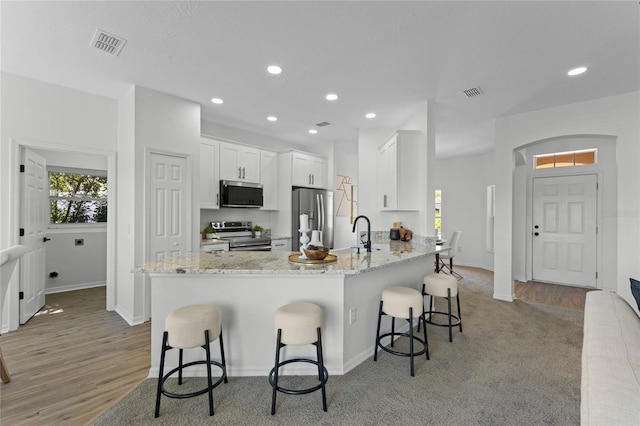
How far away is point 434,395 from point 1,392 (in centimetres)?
312

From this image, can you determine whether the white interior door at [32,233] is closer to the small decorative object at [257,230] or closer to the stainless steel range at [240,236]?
the stainless steel range at [240,236]

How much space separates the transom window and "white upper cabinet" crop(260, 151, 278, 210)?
4.89 m

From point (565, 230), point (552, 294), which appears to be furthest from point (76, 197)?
point (565, 230)

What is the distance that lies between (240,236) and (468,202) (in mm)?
5609

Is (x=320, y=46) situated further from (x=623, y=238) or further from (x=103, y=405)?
(x=623, y=238)

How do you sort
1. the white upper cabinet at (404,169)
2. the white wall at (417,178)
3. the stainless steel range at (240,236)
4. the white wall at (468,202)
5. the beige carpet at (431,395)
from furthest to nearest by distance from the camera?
the white wall at (468,202), the stainless steel range at (240,236), the white upper cabinet at (404,169), the white wall at (417,178), the beige carpet at (431,395)

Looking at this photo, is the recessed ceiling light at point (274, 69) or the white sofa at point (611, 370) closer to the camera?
the white sofa at point (611, 370)

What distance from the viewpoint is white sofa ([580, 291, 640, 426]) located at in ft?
2.80

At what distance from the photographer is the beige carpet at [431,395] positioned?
1.83 metres

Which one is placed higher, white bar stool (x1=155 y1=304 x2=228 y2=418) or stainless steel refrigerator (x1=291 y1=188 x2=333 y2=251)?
stainless steel refrigerator (x1=291 y1=188 x2=333 y2=251)

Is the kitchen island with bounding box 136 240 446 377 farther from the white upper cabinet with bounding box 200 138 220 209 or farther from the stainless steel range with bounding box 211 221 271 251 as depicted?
the white upper cabinet with bounding box 200 138 220 209

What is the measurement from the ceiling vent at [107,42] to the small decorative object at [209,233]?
2665mm

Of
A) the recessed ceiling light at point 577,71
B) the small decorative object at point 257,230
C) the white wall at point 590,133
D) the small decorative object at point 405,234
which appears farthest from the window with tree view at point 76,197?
the recessed ceiling light at point 577,71

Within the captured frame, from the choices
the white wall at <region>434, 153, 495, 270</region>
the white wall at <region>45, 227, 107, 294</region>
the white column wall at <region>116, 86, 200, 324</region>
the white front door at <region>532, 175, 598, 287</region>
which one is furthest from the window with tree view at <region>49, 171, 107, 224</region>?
the white front door at <region>532, 175, 598, 287</region>
